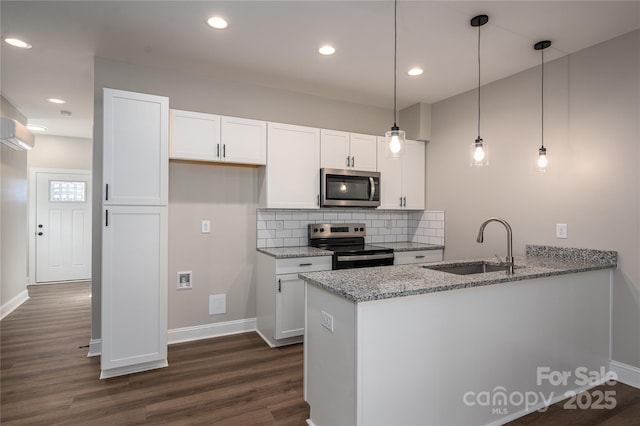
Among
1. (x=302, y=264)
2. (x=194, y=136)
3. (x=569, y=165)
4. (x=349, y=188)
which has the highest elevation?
(x=194, y=136)

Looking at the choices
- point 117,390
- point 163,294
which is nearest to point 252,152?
point 163,294

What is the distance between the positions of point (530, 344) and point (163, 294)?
8.74 ft

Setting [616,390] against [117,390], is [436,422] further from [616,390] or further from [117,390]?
[117,390]

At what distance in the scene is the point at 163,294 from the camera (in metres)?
2.87

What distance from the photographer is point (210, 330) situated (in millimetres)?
3562

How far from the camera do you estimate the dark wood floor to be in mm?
2195

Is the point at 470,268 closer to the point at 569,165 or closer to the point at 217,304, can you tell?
the point at 569,165

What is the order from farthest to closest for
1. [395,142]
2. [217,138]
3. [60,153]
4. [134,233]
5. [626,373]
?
[60,153] < [217,138] < [134,233] < [626,373] < [395,142]

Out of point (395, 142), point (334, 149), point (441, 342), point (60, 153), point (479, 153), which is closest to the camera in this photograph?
point (441, 342)

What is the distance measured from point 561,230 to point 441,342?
1.88 metres

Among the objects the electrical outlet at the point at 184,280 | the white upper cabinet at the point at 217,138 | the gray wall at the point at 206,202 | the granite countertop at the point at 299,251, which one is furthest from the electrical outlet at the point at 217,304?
the white upper cabinet at the point at 217,138

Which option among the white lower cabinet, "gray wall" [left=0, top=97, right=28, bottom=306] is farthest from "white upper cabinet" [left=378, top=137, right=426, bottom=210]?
"gray wall" [left=0, top=97, right=28, bottom=306]

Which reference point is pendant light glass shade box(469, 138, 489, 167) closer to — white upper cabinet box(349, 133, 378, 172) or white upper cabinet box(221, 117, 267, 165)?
white upper cabinet box(349, 133, 378, 172)

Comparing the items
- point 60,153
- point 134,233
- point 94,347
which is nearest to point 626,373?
point 134,233
